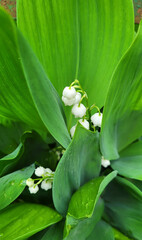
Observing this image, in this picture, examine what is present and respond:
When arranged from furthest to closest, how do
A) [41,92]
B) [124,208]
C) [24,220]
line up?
[124,208] → [24,220] → [41,92]

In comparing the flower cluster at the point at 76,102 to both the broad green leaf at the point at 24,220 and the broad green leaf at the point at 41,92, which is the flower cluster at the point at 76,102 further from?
the broad green leaf at the point at 24,220

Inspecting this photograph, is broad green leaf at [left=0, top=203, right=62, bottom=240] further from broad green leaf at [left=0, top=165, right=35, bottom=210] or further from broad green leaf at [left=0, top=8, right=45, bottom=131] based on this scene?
broad green leaf at [left=0, top=8, right=45, bottom=131]

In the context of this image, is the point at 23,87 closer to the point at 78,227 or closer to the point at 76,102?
the point at 76,102

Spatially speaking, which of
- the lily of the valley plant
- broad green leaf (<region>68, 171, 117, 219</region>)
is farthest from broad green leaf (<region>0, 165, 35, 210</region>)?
broad green leaf (<region>68, 171, 117, 219</region>)

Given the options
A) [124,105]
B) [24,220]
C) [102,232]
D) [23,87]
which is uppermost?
[23,87]

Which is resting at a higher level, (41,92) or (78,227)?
(41,92)

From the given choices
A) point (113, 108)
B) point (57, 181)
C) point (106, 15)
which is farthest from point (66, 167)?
point (106, 15)

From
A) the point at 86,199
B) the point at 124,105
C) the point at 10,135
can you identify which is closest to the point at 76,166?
the point at 86,199

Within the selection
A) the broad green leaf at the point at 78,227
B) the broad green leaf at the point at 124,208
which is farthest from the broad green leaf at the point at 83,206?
the broad green leaf at the point at 124,208
